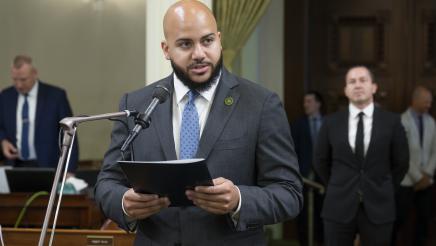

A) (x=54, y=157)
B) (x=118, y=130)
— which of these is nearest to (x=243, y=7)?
(x=54, y=157)

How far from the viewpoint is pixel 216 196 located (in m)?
2.44

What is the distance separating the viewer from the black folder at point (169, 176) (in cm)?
235

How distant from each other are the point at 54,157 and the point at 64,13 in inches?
90.6

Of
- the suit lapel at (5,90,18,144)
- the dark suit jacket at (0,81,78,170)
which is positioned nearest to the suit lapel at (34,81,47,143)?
the dark suit jacket at (0,81,78,170)

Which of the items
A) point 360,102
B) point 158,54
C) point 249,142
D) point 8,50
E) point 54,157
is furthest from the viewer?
point 8,50

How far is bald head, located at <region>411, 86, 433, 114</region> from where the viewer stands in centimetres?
800

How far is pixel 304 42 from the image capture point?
344 inches

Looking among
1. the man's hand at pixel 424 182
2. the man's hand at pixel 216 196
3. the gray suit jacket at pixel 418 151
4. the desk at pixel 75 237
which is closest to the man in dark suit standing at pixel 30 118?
the desk at pixel 75 237

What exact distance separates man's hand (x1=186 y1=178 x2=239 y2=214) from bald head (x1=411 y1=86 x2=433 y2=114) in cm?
581

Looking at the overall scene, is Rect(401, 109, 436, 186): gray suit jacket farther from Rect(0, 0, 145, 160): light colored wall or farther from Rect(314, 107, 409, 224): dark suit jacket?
Rect(0, 0, 145, 160): light colored wall

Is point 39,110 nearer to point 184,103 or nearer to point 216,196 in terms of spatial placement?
point 184,103

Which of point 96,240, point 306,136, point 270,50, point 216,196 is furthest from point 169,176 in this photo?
point 270,50

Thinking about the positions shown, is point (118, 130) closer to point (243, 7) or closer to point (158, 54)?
point (158, 54)

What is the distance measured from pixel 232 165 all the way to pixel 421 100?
18.5 feet
